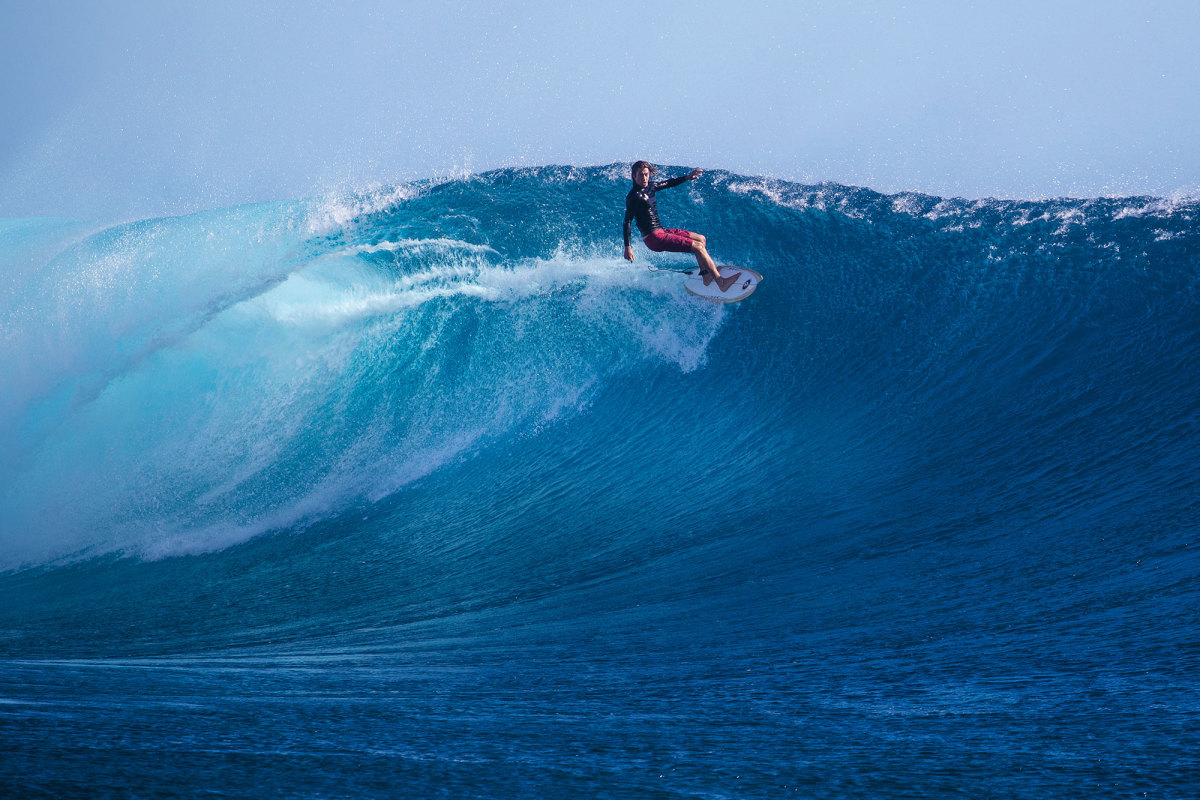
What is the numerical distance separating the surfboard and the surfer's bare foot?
0.05 ft

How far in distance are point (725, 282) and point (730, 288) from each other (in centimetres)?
8

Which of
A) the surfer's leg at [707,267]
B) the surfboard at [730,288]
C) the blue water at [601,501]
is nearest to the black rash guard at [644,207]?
the surfer's leg at [707,267]

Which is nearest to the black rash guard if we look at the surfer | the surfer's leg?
the surfer

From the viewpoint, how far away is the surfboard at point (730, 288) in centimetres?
762

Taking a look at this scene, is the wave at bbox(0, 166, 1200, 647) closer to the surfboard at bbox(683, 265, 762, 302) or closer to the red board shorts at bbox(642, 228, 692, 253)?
the surfboard at bbox(683, 265, 762, 302)

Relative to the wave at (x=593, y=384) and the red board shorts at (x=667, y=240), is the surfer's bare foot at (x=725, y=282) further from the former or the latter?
the red board shorts at (x=667, y=240)

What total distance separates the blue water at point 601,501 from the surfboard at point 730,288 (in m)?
0.18

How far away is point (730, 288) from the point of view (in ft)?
25.1

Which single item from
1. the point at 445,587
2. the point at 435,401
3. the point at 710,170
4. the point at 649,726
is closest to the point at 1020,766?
the point at 649,726

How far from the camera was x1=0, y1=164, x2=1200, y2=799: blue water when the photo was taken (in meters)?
2.04

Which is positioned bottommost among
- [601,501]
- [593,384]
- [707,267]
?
[601,501]

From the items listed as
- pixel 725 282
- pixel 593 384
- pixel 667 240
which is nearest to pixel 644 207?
pixel 667 240

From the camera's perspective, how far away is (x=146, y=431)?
7.87m

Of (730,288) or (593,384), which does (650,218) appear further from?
(593,384)
